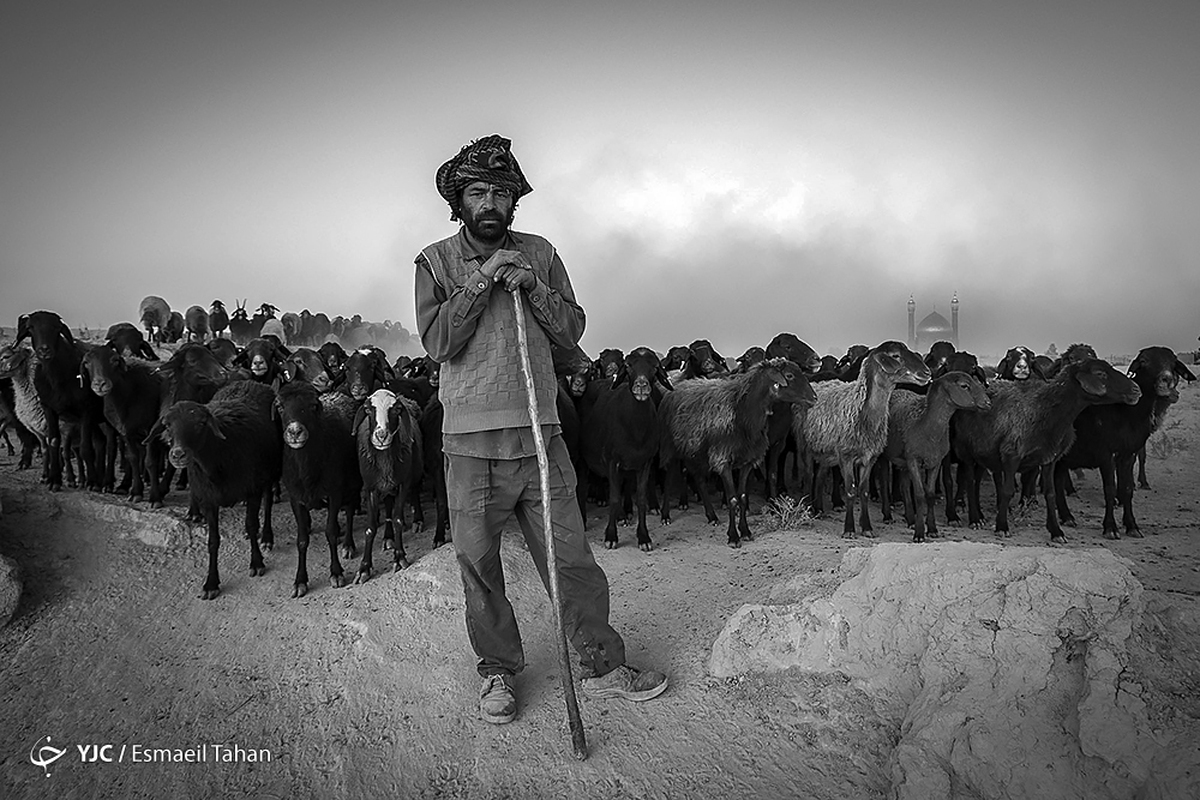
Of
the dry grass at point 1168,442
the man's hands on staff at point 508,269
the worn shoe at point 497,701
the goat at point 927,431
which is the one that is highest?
the man's hands on staff at point 508,269

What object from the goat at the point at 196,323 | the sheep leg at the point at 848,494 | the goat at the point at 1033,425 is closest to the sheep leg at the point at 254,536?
the sheep leg at the point at 848,494

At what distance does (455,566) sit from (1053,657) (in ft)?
15.2

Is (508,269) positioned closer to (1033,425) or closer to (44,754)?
(44,754)

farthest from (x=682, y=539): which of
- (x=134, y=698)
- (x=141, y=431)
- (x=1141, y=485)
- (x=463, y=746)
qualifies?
(x=1141, y=485)

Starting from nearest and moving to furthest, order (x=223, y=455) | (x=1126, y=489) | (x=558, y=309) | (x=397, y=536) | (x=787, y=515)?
(x=558, y=309) → (x=223, y=455) → (x=397, y=536) → (x=1126, y=489) → (x=787, y=515)

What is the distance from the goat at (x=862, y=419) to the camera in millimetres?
8648

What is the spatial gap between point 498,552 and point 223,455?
4.21 metres

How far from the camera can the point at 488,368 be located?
393 centimetres

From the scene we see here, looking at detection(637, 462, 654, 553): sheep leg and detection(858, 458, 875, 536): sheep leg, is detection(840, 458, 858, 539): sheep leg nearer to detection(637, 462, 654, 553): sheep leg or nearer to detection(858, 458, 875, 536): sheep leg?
detection(858, 458, 875, 536): sheep leg

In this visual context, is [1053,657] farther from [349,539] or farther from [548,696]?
[349,539]

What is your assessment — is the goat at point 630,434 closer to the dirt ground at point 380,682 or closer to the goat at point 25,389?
the dirt ground at point 380,682

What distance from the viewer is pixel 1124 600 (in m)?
3.30

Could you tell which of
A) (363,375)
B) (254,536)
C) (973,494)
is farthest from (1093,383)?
(254,536)

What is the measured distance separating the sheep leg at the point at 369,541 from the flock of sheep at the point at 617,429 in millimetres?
27
